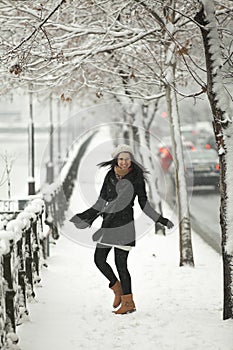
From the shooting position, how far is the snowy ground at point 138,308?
6129 mm

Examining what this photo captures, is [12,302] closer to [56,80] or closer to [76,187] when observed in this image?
[56,80]

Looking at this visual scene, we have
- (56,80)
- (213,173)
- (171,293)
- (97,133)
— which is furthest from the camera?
(97,133)

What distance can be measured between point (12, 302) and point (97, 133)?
6209 cm

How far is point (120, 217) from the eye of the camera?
7.23 metres

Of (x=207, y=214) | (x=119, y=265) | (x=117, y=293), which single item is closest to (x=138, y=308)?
(x=117, y=293)

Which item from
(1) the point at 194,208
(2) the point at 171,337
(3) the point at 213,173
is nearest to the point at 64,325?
(2) the point at 171,337

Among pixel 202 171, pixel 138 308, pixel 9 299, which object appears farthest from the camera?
pixel 202 171

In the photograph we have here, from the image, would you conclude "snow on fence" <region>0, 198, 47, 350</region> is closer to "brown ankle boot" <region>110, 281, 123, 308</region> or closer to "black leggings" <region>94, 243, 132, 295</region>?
"black leggings" <region>94, 243, 132, 295</region>

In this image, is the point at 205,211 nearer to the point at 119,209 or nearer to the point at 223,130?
the point at 119,209

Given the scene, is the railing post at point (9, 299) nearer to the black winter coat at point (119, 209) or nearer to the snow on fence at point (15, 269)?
the snow on fence at point (15, 269)

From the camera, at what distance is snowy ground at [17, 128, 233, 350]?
20.1 ft

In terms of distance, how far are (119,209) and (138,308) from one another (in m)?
1.23

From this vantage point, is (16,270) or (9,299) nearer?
(9,299)

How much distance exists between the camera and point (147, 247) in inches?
504
